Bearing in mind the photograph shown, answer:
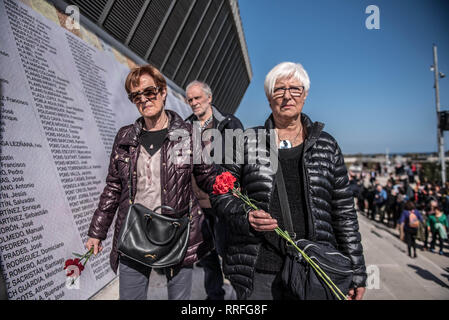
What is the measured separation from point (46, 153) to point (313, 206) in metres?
2.37

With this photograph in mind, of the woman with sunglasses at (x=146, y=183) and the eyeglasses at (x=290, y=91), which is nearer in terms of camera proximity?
the eyeglasses at (x=290, y=91)

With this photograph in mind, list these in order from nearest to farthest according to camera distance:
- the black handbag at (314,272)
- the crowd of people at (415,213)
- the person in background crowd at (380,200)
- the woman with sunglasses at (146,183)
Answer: the black handbag at (314,272), the woman with sunglasses at (146,183), the crowd of people at (415,213), the person in background crowd at (380,200)

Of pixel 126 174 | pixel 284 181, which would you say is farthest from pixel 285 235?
pixel 126 174

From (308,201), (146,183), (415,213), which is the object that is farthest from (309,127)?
(415,213)

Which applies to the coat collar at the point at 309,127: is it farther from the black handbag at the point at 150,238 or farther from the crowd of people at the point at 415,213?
the crowd of people at the point at 415,213

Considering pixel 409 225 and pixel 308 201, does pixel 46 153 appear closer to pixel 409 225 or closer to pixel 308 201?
pixel 308 201

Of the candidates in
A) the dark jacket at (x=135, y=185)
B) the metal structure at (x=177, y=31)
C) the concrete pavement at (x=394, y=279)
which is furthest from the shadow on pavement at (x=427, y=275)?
the metal structure at (x=177, y=31)

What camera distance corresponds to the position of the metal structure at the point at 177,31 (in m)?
4.97

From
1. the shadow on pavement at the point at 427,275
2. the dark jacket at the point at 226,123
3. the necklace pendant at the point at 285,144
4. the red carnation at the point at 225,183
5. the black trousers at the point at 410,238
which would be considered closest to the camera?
the red carnation at the point at 225,183

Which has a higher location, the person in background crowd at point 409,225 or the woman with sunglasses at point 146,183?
the woman with sunglasses at point 146,183

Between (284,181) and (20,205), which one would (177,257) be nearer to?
(284,181)

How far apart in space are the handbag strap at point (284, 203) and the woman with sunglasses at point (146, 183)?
739 mm

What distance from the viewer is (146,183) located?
1.79 m

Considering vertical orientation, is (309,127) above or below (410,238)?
above
